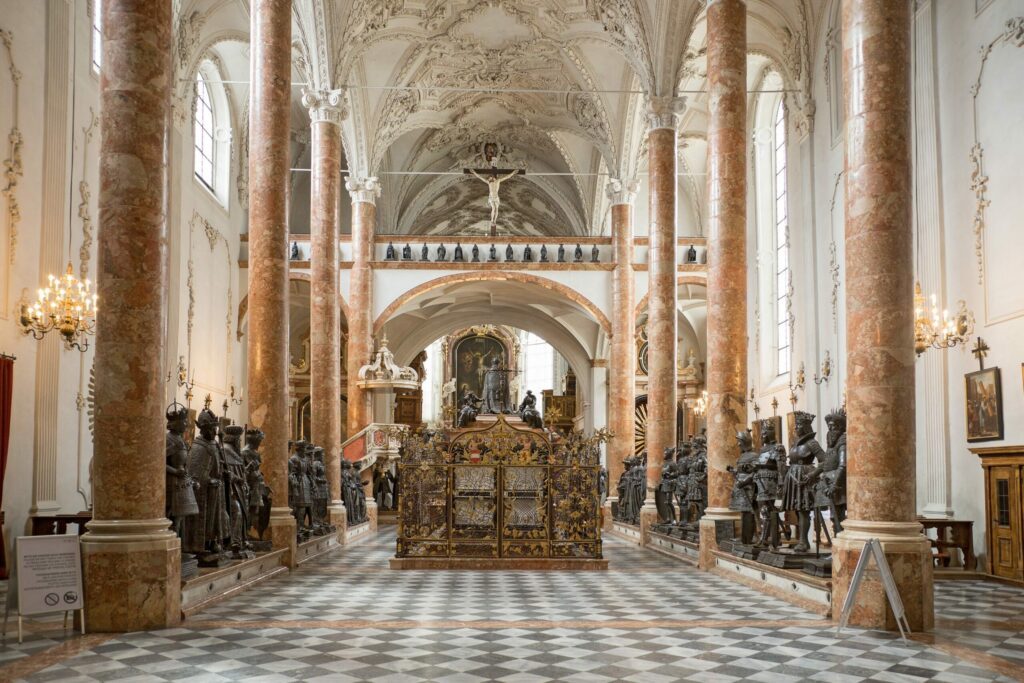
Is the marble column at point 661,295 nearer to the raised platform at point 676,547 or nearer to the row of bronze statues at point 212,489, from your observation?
the raised platform at point 676,547

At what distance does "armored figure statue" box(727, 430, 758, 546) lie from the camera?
→ 1238 cm

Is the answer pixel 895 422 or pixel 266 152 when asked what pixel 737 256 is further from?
pixel 266 152

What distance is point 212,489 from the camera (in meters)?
10.7

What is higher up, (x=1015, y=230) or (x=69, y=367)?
(x=1015, y=230)

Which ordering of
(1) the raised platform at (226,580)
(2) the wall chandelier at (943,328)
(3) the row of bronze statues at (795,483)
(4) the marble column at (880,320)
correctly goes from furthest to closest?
1. (2) the wall chandelier at (943,328)
2. (3) the row of bronze statues at (795,483)
3. (1) the raised platform at (226,580)
4. (4) the marble column at (880,320)

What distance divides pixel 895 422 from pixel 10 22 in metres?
13.3

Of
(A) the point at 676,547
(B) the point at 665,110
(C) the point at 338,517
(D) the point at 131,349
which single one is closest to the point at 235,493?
(D) the point at 131,349

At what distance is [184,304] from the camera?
24016 mm

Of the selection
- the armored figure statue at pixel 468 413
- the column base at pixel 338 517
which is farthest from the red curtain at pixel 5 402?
the armored figure statue at pixel 468 413

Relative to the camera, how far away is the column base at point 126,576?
8.16m

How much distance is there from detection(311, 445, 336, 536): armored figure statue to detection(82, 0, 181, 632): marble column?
26.9 ft

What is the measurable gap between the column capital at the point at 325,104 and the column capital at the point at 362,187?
276 inches

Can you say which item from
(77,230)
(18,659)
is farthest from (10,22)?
(18,659)

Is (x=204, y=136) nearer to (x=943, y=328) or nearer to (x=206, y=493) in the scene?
(x=206, y=493)
